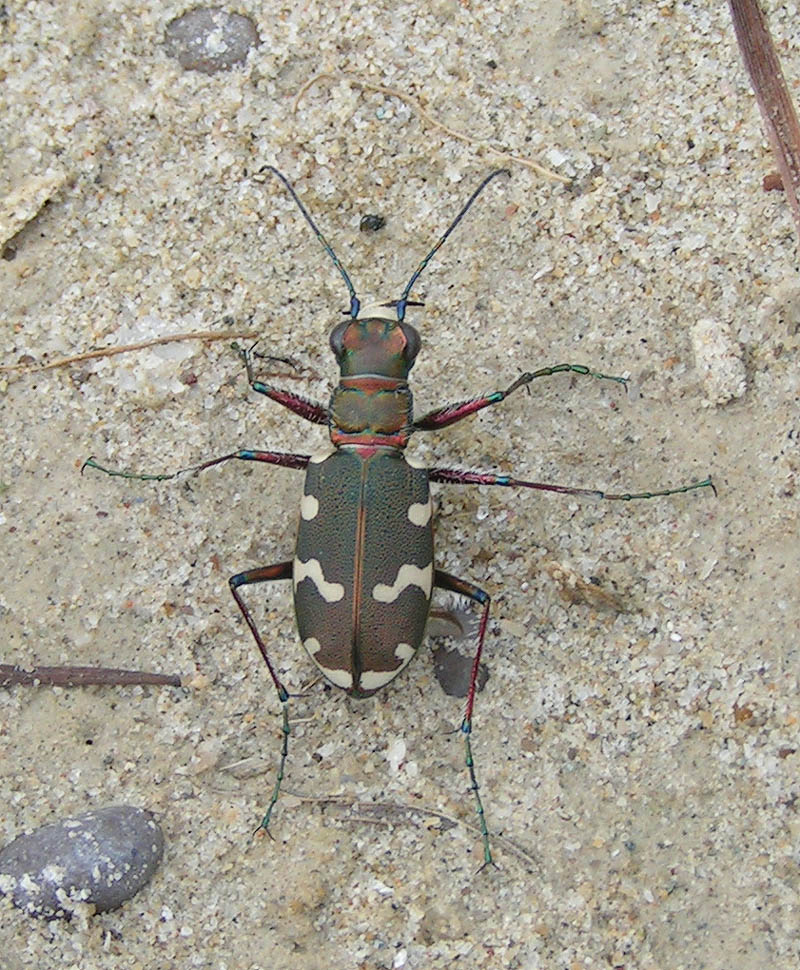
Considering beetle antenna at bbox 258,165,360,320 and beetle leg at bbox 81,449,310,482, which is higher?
beetle antenna at bbox 258,165,360,320

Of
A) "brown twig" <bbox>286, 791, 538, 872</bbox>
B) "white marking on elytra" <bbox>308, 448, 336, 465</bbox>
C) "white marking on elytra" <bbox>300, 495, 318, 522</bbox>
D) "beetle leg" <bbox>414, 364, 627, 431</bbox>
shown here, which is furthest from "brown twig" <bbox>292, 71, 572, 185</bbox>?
"brown twig" <bbox>286, 791, 538, 872</bbox>

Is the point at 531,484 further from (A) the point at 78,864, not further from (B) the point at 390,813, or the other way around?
(A) the point at 78,864

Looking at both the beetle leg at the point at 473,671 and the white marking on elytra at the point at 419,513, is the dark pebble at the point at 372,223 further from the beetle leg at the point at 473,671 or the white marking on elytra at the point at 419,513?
the beetle leg at the point at 473,671

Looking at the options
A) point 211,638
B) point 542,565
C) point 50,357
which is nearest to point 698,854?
point 542,565

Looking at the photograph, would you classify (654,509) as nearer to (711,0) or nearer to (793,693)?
(793,693)

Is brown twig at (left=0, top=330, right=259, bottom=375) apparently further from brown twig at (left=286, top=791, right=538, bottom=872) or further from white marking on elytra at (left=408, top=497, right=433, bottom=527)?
brown twig at (left=286, top=791, right=538, bottom=872)

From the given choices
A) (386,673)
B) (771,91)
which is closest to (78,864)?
(386,673)

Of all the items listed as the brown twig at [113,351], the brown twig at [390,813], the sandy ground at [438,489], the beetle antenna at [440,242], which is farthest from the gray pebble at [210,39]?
the brown twig at [390,813]
